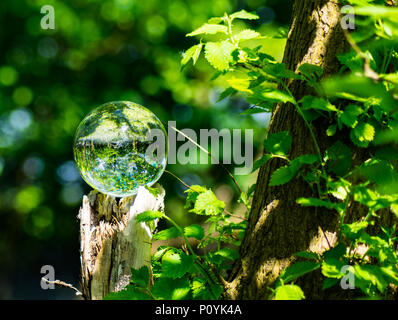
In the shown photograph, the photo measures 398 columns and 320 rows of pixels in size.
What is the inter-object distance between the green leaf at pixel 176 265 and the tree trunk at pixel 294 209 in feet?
0.78

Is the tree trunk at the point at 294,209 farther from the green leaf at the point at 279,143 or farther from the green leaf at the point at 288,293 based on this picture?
the green leaf at the point at 288,293

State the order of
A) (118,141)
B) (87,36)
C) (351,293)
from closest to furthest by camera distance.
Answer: (351,293)
(118,141)
(87,36)

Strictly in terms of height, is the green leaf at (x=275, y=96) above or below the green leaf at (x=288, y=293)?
above

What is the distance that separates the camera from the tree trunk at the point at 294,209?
136cm

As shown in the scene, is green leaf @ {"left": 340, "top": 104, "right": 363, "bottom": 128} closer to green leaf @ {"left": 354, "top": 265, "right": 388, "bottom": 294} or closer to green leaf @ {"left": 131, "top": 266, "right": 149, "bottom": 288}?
green leaf @ {"left": 354, "top": 265, "right": 388, "bottom": 294}

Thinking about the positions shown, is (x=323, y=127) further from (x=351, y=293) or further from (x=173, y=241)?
(x=173, y=241)

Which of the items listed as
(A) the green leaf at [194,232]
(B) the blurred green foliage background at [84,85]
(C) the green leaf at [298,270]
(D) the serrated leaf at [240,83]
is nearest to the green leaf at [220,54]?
(D) the serrated leaf at [240,83]

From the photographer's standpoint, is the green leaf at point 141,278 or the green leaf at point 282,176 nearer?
the green leaf at point 282,176

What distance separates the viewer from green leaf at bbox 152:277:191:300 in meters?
1.33

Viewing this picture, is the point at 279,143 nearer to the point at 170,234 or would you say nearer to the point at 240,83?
the point at 240,83

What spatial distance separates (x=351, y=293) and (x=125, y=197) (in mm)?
1236

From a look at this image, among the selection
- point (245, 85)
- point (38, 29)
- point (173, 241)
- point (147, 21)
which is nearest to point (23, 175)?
point (38, 29)

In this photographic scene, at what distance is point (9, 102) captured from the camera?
7.10 metres

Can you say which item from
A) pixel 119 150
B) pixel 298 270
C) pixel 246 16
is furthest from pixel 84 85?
pixel 298 270
